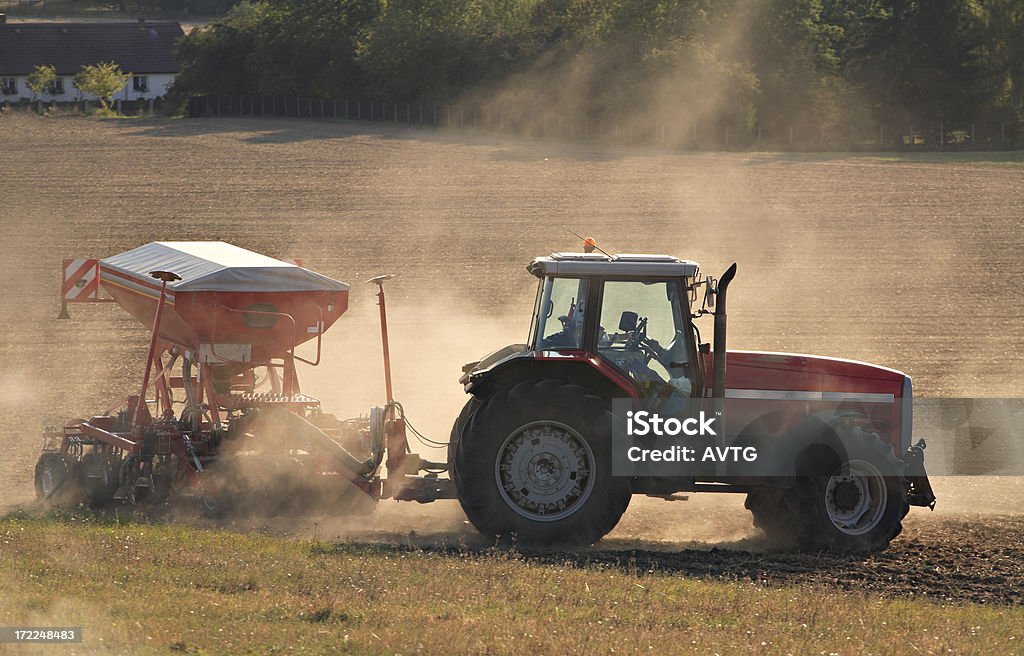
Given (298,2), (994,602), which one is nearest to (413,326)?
(994,602)

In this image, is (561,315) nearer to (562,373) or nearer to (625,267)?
(562,373)

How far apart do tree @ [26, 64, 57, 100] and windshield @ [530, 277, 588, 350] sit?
83672 mm

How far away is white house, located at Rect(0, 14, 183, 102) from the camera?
95625 mm

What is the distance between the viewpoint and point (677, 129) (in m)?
56.7

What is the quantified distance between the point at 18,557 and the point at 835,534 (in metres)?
6.70

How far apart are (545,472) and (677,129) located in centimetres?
4735

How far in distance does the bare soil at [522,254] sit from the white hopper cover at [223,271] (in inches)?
98.0

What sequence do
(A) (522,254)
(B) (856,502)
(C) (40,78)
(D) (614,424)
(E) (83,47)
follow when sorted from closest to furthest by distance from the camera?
1. (D) (614,424)
2. (B) (856,502)
3. (A) (522,254)
4. (C) (40,78)
5. (E) (83,47)

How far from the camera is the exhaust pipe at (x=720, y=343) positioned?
1055 centimetres

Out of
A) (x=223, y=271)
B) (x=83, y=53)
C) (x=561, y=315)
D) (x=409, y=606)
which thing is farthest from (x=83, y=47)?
(x=409, y=606)

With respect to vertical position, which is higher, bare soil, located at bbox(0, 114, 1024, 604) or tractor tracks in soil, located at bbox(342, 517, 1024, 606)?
bare soil, located at bbox(0, 114, 1024, 604)

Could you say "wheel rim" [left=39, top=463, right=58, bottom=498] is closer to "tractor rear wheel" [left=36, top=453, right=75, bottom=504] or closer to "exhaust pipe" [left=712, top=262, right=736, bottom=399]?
"tractor rear wheel" [left=36, top=453, right=75, bottom=504]

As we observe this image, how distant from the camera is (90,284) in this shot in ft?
47.5

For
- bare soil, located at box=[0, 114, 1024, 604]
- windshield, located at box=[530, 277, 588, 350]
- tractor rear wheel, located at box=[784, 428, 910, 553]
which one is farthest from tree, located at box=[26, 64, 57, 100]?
tractor rear wheel, located at box=[784, 428, 910, 553]
